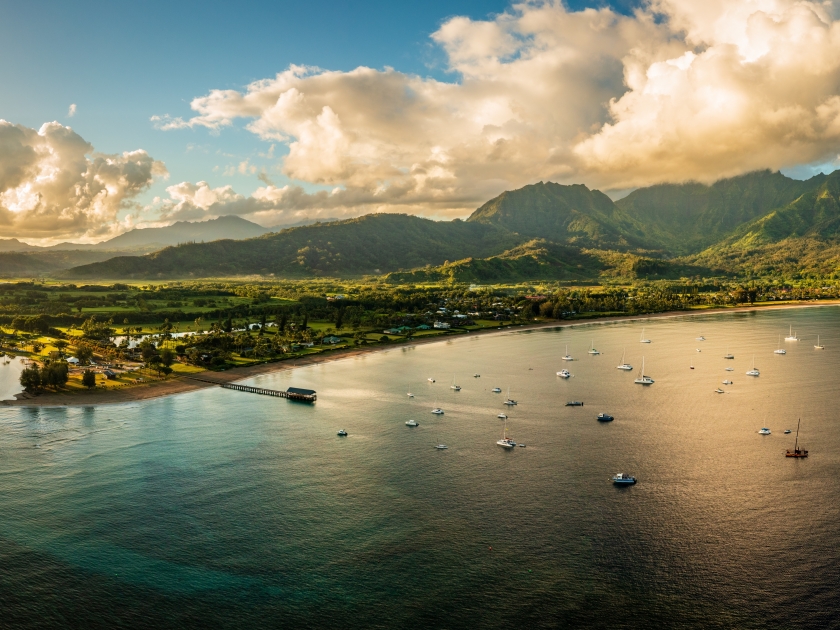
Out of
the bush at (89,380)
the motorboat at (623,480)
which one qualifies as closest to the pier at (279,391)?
the bush at (89,380)

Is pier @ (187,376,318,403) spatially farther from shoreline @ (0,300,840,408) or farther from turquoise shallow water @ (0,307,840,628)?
turquoise shallow water @ (0,307,840,628)

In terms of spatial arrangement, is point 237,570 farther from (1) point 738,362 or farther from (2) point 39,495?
(1) point 738,362

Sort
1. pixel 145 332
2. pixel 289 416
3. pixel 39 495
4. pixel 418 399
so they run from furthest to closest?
pixel 145 332 < pixel 418 399 < pixel 289 416 < pixel 39 495

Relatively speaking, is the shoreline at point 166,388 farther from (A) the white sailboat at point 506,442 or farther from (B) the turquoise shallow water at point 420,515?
(A) the white sailboat at point 506,442

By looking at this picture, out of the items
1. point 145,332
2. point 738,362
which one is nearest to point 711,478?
point 738,362

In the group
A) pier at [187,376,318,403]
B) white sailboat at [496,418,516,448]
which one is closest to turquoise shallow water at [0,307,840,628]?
white sailboat at [496,418,516,448]
